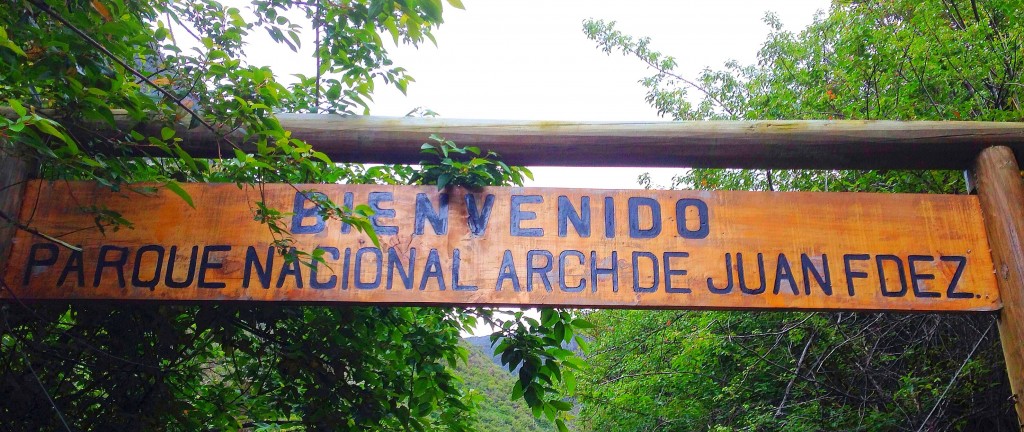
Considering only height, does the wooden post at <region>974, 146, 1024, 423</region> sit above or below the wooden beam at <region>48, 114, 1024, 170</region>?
below

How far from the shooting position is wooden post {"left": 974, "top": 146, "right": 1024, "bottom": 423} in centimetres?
229

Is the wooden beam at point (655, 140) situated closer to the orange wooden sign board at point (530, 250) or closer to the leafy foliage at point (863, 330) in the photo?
the orange wooden sign board at point (530, 250)

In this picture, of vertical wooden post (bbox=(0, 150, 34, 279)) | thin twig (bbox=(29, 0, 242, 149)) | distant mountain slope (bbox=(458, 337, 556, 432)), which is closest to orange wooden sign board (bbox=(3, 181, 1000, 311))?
vertical wooden post (bbox=(0, 150, 34, 279))

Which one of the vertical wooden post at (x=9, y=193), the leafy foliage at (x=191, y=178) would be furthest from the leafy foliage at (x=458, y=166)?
the vertical wooden post at (x=9, y=193)

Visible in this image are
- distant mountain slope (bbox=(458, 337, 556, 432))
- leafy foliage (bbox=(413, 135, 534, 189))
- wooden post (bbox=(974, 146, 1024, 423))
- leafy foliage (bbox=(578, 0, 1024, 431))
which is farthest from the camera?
distant mountain slope (bbox=(458, 337, 556, 432))

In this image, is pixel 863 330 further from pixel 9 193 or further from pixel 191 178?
pixel 9 193

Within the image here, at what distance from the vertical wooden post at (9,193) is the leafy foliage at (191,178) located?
Result: 9cm

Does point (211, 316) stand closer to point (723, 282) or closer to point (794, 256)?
point (723, 282)

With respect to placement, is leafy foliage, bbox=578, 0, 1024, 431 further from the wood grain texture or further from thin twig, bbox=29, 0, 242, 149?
the wood grain texture

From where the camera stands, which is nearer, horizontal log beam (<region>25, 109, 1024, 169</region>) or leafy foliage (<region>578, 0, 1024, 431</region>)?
horizontal log beam (<region>25, 109, 1024, 169</region>)

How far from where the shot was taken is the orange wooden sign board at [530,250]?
92.3 inches

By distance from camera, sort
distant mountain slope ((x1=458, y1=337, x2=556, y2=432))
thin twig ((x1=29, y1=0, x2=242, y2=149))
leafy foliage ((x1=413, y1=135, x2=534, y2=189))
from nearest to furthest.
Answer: thin twig ((x1=29, y1=0, x2=242, y2=149)) → leafy foliage ((x1=413, y1=135, x2=534, y2=189)) → distant mountain slope ((x1=458, y1=337, x2=556, y2=432))

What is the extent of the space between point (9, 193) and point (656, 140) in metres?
2.10

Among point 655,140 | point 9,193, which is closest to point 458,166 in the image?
point 655,140
